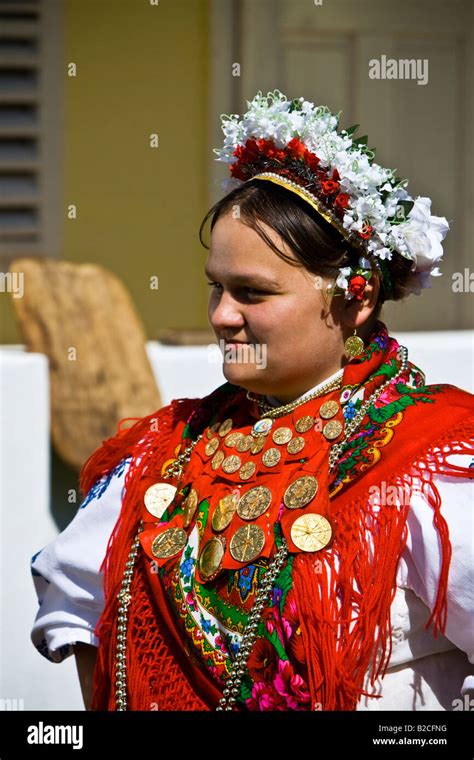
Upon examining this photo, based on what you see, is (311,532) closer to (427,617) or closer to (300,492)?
(300,492)

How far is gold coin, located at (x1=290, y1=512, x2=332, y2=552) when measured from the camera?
1.86m

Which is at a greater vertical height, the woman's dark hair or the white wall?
the woman's dark hair

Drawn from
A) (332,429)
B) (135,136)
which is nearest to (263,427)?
(332,429)

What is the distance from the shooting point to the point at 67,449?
4312mm

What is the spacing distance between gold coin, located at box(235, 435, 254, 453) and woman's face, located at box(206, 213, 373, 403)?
11 centimetres

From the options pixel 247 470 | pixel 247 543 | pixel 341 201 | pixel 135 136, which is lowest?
pixel 247 543

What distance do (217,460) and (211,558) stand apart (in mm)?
191

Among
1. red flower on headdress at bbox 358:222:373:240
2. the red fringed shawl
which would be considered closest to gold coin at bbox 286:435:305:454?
the red fringed shawl

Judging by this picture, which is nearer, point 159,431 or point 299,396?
point 299,396

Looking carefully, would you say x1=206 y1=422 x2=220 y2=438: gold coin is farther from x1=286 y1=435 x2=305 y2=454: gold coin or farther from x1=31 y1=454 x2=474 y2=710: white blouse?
x1=31 y1=454 x2=474 y2=710: white blouse

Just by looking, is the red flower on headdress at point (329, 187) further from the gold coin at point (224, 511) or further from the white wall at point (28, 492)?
the white wall at point (28, 492)

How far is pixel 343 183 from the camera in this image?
6.57 ft

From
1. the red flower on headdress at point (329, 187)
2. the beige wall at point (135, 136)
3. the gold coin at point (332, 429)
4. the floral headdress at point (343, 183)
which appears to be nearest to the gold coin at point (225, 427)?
the gold coin at point (332, 429)

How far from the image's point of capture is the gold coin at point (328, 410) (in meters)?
1.99
